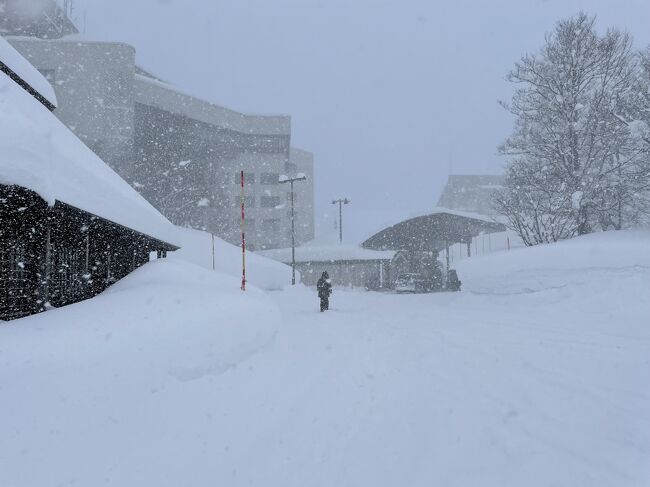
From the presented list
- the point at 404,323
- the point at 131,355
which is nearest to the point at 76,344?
the point at 131,355

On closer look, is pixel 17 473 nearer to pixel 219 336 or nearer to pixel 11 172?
pixel 11 172

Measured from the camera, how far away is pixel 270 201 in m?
48.4

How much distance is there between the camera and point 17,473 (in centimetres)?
293

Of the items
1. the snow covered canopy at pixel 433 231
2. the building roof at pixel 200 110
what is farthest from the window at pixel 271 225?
the snow covered canopy at pixel 433 231

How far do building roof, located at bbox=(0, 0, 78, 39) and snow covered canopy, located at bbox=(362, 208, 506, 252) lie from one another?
120ft

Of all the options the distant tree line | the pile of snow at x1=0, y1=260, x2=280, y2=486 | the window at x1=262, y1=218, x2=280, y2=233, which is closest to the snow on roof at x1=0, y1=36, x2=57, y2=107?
the pile of snow at x1=0, y1=260, x2=280, y2=486

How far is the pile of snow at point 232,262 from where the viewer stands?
96.2ft

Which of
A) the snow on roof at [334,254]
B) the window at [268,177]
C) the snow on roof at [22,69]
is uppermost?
the window at [268,177]

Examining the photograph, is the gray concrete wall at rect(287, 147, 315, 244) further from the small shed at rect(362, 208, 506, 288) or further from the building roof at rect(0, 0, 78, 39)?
the building roof at rect(0, 0, 78, 39)

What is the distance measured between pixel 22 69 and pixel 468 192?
248 ft

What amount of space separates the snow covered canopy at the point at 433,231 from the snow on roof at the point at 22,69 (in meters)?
23.0

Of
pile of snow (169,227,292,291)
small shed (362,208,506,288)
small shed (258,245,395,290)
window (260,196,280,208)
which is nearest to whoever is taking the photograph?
small shed (362,208,506,288)

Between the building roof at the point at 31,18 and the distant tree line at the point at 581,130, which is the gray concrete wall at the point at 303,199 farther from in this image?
the distant tree line at the point at 581,130

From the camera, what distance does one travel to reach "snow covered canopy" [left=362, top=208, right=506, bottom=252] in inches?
1135
